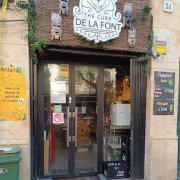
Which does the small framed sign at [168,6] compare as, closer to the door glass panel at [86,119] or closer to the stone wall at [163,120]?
the stone wall at [163,120]

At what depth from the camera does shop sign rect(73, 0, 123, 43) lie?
13.9ft

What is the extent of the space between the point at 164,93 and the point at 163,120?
1.96 ft

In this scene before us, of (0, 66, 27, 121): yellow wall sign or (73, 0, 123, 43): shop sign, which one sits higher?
(73, 0, 123, 43): shop sign

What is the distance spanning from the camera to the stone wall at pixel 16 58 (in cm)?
399

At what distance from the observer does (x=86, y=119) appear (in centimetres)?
533

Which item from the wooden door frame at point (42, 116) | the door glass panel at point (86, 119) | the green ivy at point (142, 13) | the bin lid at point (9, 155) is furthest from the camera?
the door glass panel at point (86, 119)

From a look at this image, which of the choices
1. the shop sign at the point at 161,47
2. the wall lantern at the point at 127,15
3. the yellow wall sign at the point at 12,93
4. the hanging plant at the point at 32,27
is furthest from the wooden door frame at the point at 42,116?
the shop sign at the point at 161,47

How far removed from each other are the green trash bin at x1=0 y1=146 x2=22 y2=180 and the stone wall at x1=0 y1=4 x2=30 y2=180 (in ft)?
1.64

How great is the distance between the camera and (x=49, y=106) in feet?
16.5

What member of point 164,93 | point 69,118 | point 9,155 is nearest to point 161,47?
point 164,93

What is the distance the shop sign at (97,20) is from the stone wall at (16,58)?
990 mm

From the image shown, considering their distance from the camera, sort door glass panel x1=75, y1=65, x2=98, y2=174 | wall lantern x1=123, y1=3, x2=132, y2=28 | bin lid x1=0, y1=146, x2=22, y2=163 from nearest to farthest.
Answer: bin lid x1=0, y1=146, x2=22, y2=163
wall lantern x1=123, y1=3, x2=132, y2=28
door glass panel x1=75, y1=65, x2=98, y2=174

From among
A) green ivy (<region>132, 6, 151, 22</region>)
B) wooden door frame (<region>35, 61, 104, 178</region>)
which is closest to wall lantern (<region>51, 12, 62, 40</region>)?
wooden door frame (<region>35, 61, 104, 178</region>)

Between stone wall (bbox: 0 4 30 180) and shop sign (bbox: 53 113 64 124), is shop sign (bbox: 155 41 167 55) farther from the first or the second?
stone wall (bbox: 0 4 30 180)
